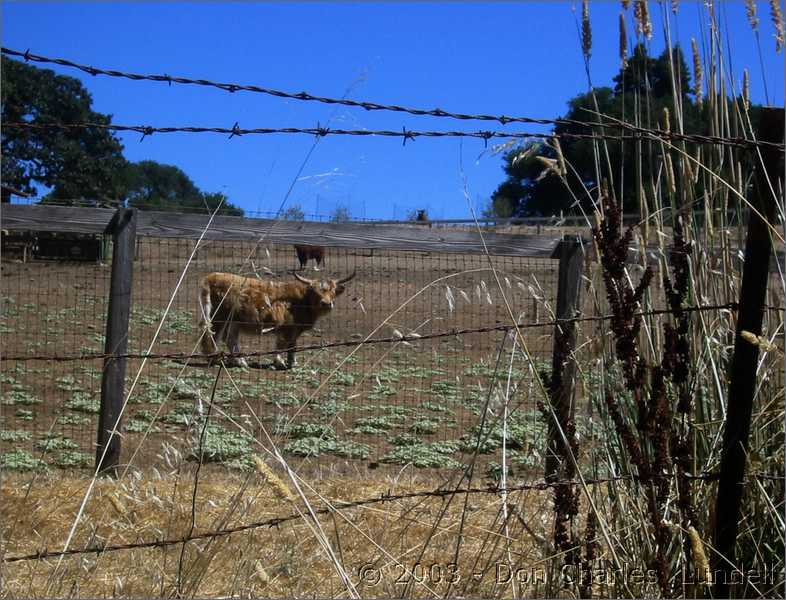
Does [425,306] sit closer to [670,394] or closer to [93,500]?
[93,500]

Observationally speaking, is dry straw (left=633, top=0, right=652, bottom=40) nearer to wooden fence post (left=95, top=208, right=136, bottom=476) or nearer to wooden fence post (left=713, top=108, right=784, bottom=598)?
wooden fence post (left=713, top=108, right=784, bottom=598)

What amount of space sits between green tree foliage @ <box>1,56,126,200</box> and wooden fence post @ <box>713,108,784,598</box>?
27.2 meters

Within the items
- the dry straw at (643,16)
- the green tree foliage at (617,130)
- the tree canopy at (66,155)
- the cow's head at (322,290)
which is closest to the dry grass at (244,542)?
the green tree foliage at (617,130)

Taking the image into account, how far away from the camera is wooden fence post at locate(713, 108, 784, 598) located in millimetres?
2479

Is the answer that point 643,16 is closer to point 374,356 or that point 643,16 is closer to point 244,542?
point 244,542

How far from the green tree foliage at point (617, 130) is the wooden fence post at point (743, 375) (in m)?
0.52

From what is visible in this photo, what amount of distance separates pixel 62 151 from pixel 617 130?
31390 mm

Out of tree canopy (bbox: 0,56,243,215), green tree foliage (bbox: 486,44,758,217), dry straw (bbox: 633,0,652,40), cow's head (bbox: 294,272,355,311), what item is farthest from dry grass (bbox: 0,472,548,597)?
tree canopy (bbox: 0,56,243,215)

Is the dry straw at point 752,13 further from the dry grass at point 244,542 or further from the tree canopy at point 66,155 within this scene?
the tree canopy at point 66,155

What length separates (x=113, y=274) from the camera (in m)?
5.40

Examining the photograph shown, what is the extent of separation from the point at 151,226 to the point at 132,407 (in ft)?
8.07

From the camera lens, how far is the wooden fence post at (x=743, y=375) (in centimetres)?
248

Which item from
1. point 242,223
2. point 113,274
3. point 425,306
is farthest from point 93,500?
point 425,306

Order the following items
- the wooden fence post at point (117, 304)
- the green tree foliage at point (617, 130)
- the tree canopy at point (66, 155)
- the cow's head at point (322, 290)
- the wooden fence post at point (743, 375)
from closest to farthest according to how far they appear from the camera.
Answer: the wooden fence post at point (743, 375) → the green tree foliage at point (617, 130) → the wooden fence post at point (117, 304) → the cow's head at point (322, 290) → the tree canopy at point (66, 155)
